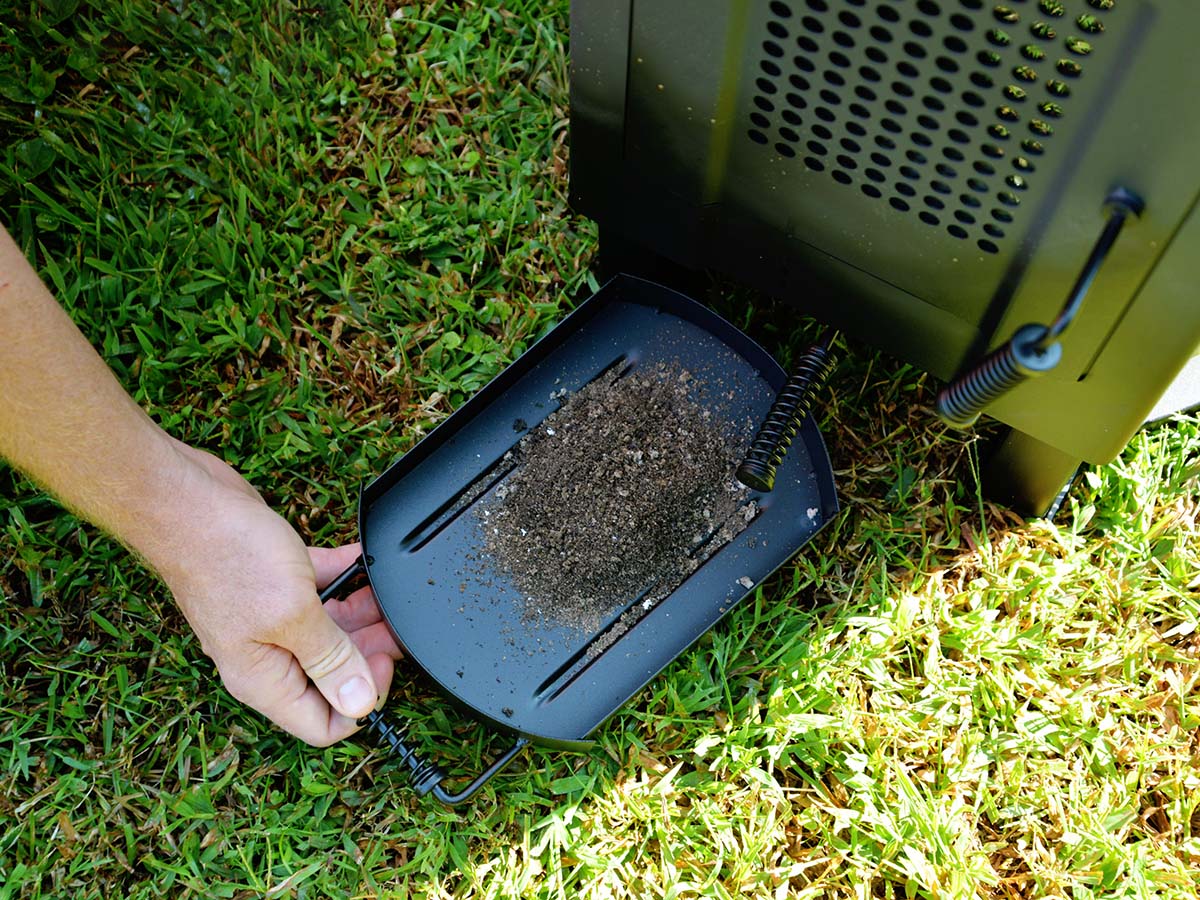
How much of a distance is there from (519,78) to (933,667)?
1.00 metres

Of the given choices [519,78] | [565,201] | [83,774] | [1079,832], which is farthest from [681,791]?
[519,78]

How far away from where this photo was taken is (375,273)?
1506 mm

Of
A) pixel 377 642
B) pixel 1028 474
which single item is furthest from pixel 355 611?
pixel 1028 474

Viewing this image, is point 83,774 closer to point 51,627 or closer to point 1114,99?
point 51,627

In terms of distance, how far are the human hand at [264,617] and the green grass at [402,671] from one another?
0.11m

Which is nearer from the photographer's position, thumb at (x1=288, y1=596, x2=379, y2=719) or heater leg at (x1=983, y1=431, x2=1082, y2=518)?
thumb at (x1=288, y1=596, x2=379, y2=719)

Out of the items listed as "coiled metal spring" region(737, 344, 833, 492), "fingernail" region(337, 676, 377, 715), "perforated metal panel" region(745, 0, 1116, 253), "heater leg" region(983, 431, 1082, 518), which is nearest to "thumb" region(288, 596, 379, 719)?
"fingernail" region(337, 676, 377, 715)

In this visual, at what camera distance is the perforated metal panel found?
845 millimetres

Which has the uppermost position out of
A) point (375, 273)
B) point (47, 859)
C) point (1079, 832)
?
point (375, 273)

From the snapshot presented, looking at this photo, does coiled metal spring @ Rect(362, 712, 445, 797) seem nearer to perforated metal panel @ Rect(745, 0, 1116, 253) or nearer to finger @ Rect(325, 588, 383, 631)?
finger @ Rect(325, 588, 383, 631)

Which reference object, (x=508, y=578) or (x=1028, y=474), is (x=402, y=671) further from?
(x=1028, y=474)

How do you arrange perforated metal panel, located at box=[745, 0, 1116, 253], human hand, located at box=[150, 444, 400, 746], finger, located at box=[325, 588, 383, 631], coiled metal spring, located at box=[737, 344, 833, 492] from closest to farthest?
perforated metal panel, located at box=[745, 0, 1116, 253]
human hand, located at box=[150, 444, 400, 746]
coiled metal spring, located at box=[737, 344, 833, 492]
finger, located at box=[325, 588, 383, 631]

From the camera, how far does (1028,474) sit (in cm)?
131

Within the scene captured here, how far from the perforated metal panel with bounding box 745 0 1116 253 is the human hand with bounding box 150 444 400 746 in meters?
0.64
